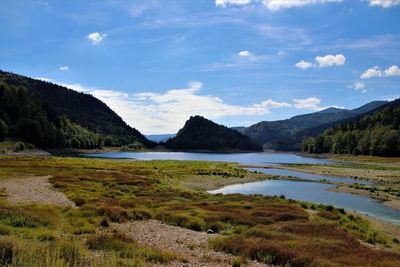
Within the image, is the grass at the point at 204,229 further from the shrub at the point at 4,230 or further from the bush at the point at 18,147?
the bush at the point at 18,147

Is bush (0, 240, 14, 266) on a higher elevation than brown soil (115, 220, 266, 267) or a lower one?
higher

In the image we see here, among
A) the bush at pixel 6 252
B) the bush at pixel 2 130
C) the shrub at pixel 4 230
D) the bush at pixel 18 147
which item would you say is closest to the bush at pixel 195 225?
the shrub at pixel 4 230

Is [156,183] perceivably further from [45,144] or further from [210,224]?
[45,144]

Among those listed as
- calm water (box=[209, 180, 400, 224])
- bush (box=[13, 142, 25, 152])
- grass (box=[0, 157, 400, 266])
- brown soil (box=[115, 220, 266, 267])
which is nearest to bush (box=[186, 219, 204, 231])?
grass (box=[0, 157, 400, 266])

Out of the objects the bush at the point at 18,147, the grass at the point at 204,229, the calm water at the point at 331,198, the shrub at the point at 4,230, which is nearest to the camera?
the grass at the point at 204,229

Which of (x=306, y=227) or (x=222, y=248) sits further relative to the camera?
(x=306, y=227)

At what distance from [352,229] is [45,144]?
183 metres

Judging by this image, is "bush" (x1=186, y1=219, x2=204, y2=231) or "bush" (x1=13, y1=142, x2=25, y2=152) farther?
"bush" (x1=13, y1=142, x2=25, y2=152)

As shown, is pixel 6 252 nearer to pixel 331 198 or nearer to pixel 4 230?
pixel 4 230

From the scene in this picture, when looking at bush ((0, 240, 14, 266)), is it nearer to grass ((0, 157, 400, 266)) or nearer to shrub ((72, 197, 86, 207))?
grass ((0, 157, 400, 266))

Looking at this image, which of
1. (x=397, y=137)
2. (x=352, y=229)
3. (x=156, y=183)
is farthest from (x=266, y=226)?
(x=397, y=137)

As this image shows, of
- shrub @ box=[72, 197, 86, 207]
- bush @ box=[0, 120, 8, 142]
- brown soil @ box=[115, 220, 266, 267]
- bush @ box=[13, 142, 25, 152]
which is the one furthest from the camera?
bush @ box=[0, 120, 8, 142]

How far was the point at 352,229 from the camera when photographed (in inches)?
1232

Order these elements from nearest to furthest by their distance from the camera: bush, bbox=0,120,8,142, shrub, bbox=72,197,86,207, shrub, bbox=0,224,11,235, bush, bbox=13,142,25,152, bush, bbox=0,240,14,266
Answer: bush, bbox=0,240,14,266 → shrub, bbox=0,224,11,235 → shrub, bbox=72,197,86,207 → bush, bbox=13,142,25,152 → bush, bbox=0,120,8,142
